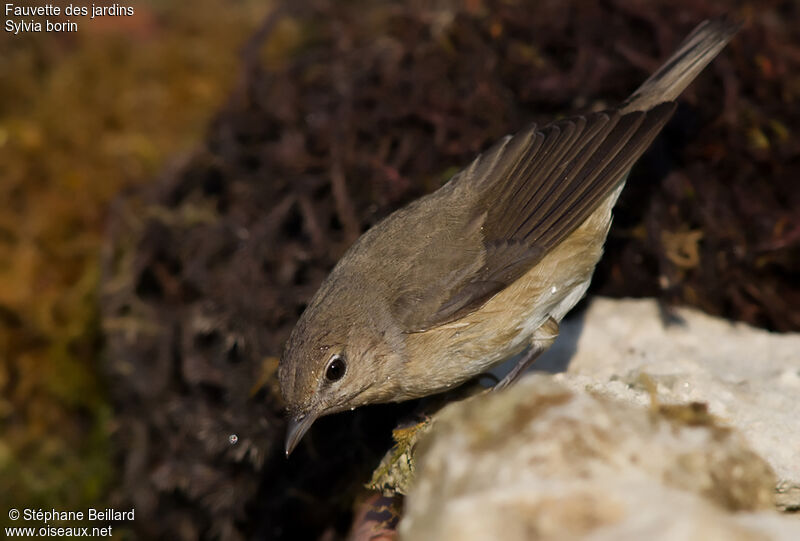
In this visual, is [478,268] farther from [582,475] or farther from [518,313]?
[582,475]

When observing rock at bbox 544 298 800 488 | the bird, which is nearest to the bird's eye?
the bird

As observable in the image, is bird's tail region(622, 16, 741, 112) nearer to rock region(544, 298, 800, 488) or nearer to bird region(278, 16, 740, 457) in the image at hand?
bird region(278, 16, 740, 457)

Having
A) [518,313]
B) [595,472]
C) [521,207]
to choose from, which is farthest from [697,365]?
[595,472]

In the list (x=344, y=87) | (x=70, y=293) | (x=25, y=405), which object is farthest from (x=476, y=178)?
(x=25, y=405)

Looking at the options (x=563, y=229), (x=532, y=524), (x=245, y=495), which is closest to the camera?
(x=532, y=524)

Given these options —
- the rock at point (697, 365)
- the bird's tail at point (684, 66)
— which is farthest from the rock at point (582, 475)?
the bird's tail at point (684, 66)

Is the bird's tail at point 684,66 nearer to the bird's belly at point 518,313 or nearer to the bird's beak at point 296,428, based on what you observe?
the bird's belly at point 518,313

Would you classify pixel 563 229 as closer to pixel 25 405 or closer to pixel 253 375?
pixel 253 375

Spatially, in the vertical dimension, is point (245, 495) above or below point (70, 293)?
below
